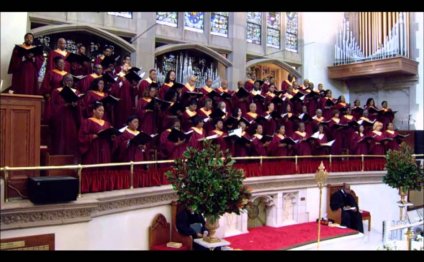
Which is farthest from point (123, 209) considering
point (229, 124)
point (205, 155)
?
point (229, 124)

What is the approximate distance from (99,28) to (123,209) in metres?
5.18

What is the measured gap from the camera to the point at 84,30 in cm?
910

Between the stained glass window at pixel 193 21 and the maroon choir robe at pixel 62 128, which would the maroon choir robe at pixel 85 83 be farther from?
the stained glass window at pixel 193 21

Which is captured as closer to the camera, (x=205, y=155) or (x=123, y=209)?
(x=205, y=155)

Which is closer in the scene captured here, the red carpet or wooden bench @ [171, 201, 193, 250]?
wooden bench @ [171, 201, 193, 250]

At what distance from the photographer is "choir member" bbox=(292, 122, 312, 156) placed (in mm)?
8874

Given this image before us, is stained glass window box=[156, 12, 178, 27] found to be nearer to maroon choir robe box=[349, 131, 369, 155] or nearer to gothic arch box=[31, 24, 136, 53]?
gothic arch box=[31, 24, 136, 53]

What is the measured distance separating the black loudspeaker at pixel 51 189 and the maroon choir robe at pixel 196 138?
8.85 ft

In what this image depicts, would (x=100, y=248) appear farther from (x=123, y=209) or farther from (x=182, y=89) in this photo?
(x=182, y=89)

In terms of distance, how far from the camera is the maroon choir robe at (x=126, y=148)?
19.5ft

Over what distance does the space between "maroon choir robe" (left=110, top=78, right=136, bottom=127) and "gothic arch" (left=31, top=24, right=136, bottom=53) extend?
2.37 metres

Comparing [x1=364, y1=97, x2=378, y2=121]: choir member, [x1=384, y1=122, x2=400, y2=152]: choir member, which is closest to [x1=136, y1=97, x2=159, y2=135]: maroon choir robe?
[x1=384, y1=122, x2=400, y2=152]: choir member

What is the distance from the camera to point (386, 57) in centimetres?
1283

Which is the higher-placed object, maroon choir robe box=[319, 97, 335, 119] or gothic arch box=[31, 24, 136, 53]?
gothic arch box=[31, 24, 136, 53]
